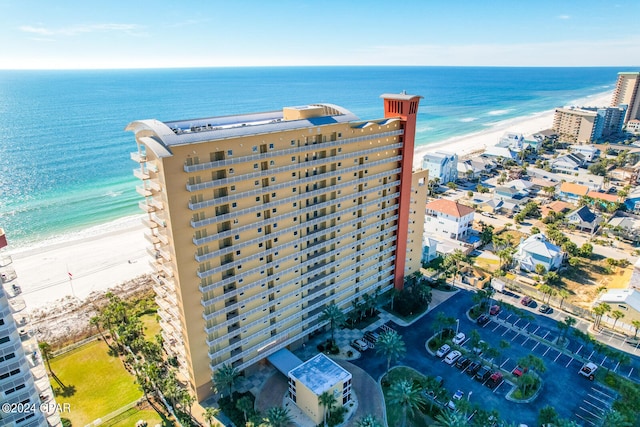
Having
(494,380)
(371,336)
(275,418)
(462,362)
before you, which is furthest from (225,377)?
(494,380)

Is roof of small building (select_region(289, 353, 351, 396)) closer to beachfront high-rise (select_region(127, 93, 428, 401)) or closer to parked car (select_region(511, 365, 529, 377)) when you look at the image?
beachfront high-rise (select_region(127, 93, 428, 401))

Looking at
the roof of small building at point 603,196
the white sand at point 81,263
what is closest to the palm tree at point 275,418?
the white sand at point 81,263

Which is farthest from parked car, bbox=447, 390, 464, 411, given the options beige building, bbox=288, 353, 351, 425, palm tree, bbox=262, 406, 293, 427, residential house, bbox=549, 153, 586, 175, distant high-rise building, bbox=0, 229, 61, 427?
residential house, bbox=549, 153, 586, 175

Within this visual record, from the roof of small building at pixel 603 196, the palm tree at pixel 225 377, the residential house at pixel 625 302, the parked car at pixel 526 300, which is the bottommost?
the parked car at pixel 526 300

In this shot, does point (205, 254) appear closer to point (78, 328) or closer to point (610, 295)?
point (78, 328)

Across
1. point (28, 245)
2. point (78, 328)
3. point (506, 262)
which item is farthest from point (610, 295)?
point (28, 245)

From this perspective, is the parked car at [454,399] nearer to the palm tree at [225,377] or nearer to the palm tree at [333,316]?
the palm tree at [333,316]
